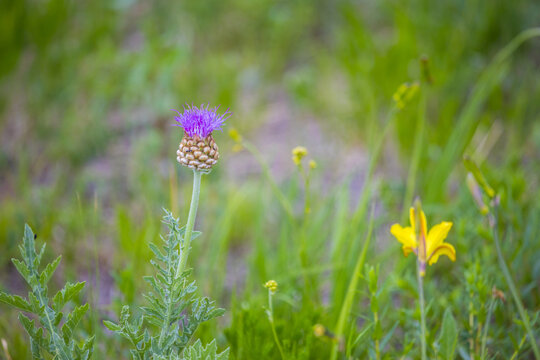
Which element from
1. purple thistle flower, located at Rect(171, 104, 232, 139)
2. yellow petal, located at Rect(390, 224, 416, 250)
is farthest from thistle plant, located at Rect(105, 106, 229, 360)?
yellow petal, located at Rect(390, 224, 416, 250)

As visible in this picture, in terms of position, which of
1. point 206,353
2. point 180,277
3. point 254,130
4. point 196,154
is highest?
point 254,130

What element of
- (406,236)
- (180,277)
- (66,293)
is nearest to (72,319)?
(66,293)

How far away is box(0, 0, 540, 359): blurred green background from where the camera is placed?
1426mm

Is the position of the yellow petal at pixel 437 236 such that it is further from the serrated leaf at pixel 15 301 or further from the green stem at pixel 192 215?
the serrated leaf at pixel 15 301

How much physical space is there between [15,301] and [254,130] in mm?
1732

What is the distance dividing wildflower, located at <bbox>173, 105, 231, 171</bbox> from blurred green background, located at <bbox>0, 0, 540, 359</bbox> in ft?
1.86

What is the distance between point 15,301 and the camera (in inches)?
27.4

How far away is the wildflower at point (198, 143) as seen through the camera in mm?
695

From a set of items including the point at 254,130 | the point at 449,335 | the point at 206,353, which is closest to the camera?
the point at 206,353

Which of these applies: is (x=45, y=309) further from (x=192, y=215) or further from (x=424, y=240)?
(x=424, y=240)

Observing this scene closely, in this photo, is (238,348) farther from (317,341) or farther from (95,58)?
(95,58)

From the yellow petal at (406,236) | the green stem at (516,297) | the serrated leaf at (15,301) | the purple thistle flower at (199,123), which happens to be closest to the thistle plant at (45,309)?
the serrated leaf at (15,301)

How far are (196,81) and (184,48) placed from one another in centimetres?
31

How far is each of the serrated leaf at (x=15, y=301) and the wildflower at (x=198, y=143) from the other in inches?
12.8
